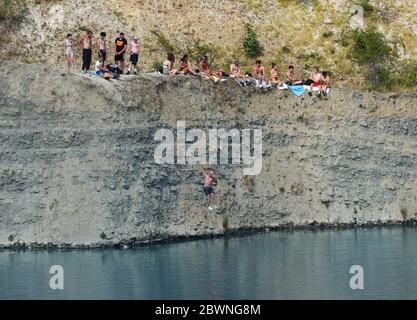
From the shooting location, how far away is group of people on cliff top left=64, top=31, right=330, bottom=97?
236 feet

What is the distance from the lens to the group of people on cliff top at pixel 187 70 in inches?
2827

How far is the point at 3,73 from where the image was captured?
69.5 metres

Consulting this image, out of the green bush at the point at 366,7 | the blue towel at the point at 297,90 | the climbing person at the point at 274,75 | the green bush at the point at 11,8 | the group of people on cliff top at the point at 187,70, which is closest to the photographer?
the group of people on cliff top at the point at 187,70

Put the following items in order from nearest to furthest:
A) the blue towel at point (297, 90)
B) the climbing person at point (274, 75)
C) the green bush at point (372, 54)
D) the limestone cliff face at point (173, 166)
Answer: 1. the limestone cliff face at point (173, 166)
2. the blue towel at point (297, 90)
3. the climbing person at point (274, 75)
4. the green bush at point (372, 54)

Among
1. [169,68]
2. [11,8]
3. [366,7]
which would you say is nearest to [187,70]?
[169,68]

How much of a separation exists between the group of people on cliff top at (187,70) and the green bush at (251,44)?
11.3ft

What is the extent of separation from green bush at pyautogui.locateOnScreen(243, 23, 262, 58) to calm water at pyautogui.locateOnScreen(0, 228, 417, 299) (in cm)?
1404

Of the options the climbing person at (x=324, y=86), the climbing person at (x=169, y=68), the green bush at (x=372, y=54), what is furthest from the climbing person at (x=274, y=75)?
the green bush at (x=372, y=54)

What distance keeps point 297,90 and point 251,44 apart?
7820 mm

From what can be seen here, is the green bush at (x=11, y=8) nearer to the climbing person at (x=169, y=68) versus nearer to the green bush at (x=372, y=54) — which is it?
the climbing person at (x=169, y=68)

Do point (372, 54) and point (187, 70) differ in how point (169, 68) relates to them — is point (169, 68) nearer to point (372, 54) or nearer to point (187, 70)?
point (187, 70)

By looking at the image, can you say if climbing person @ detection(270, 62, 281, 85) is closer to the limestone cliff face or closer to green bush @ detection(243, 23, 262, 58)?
the limestone cliff face

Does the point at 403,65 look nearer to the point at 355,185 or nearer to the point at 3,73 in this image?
the point at 355,185

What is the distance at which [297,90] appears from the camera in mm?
77188
